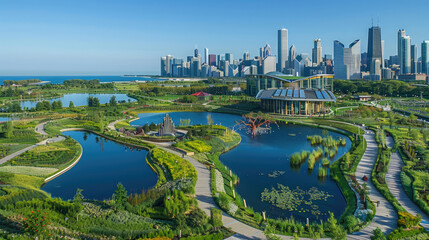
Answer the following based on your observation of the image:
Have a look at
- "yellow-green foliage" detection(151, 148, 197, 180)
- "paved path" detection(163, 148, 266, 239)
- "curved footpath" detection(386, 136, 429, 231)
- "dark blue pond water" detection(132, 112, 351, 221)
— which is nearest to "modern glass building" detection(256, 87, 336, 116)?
"dark blue pond water" detection(132, 112, 351, 221)

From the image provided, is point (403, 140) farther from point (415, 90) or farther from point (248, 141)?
point (415, 90)

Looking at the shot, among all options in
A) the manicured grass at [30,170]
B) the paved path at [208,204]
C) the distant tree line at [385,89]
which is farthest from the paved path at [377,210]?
the distant tree line at [385,89]

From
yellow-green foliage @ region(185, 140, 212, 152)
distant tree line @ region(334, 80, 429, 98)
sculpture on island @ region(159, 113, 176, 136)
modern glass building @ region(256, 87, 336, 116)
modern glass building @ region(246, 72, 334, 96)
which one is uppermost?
modern glass building @ region(246, 72, 334, 96)

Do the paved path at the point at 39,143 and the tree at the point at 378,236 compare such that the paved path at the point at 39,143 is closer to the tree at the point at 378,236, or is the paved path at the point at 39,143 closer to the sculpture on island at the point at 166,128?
the sculpture on island at the point at 166,128

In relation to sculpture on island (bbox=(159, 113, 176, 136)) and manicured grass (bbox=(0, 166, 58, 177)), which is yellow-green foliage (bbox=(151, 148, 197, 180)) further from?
manicured grass (bbox=(0, 166, 58, 177))

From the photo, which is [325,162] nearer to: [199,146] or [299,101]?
[199,146]

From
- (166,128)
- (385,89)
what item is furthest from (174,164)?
(385,89)
